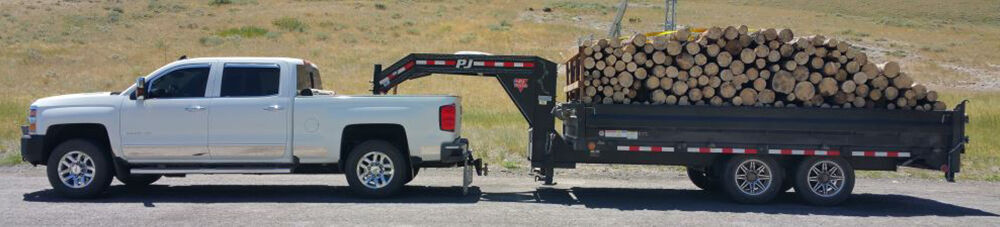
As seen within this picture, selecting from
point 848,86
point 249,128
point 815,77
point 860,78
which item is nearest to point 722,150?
point 815,77

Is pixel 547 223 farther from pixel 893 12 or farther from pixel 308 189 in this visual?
pixel 893 12

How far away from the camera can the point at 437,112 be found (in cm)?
1120

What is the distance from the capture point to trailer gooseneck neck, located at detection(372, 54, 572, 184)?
481 inches

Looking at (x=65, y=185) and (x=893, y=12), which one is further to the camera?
(x=893, y=12)

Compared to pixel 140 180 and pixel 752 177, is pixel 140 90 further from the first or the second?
pixel 752 177

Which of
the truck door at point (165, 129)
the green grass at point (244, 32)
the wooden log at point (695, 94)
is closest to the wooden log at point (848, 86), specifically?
the wooden log at point (695, 94)

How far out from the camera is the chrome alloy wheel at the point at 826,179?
37.6 ft

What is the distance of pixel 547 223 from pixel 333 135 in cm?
300

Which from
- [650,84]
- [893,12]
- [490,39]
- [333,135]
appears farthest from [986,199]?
[893,12]

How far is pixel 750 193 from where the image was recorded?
37.6 ft

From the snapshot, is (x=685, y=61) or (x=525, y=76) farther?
(x=525, y=76)

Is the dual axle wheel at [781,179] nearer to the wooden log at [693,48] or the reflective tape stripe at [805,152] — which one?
the reflective tape stripe at [805,152]

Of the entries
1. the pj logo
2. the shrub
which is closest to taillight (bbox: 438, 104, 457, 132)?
the pj logo

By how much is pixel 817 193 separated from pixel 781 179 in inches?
18.1
